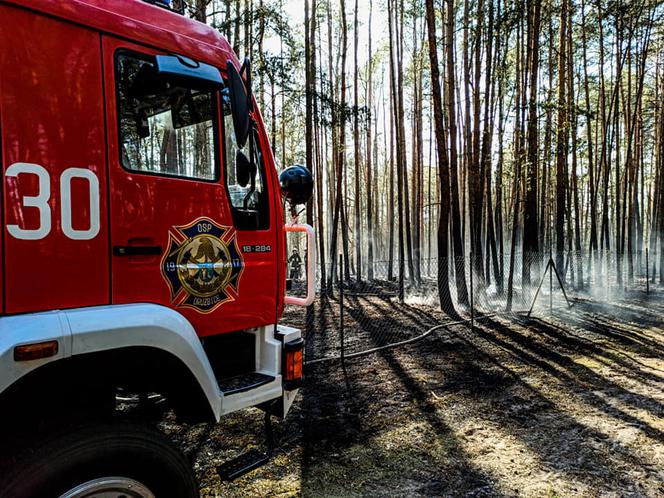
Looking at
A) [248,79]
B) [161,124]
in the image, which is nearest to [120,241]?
[161,124]

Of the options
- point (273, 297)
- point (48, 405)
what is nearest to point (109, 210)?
point (48, 405)

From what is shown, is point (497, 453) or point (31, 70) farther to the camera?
point (497, 453)

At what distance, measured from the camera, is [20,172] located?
1.57 m

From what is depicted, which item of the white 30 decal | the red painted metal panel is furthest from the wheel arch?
the white 30 decal

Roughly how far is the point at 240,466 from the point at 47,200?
1492mm

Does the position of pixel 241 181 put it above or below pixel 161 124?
below

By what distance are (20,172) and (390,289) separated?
13.1 m

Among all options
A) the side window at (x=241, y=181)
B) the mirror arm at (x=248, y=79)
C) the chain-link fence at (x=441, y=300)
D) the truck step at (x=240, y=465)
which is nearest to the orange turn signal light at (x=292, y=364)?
the truck step at (x=240, y=465)

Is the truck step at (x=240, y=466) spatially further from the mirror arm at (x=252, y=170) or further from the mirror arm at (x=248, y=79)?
the mirror arm at (x=248, y=79)

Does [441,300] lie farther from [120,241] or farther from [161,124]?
[120,241]

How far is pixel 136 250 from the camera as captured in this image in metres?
1.85

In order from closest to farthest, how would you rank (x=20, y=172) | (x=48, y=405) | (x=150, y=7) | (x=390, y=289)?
(x=20, y=172)
(x=48, y=405)
(x=150, y=7)
(x=390, y=289)

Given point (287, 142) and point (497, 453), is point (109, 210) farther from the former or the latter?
point (287, 142)

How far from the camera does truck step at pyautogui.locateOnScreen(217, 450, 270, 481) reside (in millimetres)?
2102
